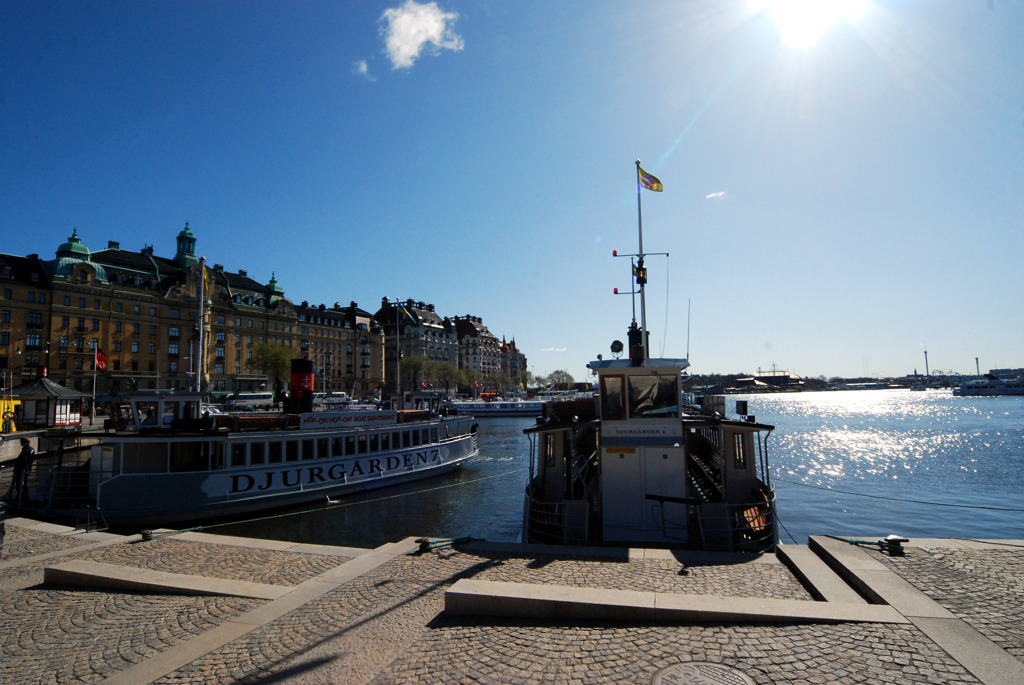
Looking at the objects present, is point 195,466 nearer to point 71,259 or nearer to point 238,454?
point 238,454

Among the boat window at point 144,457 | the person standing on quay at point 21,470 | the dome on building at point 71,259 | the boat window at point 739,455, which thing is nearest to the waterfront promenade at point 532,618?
the boat window at point 739,455

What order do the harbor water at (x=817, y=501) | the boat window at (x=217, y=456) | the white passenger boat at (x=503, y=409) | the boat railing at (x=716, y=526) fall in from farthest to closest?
the white passenger boat at (x=503, y=409)
the boat window at (x=217, y=456)
the harbor water at (x=817, y=501)
the boat railing at (x=716, y=526)

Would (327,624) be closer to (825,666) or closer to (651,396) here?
(825,666)

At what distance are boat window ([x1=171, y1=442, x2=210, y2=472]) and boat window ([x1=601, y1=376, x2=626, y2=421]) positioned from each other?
17.6 metres

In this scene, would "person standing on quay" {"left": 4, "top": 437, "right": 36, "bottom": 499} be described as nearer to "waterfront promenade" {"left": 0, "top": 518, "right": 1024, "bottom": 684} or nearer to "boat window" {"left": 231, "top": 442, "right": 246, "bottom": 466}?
"boat window" {"left": 231, "top": 442, "right": 246, "bottom": 466}

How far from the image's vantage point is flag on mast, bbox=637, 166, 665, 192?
843 inches

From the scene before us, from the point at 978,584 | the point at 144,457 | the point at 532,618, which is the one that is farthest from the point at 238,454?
the point at 978,584

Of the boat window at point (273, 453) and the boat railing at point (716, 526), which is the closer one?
the boat railing at point (716, 526)

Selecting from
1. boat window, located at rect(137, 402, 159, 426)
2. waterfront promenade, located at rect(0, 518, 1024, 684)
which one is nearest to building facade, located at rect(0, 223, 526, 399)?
boat window, located at rect(137, 402, 159, 426)

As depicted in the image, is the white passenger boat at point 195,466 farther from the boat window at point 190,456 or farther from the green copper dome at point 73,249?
the green copper dome at point 73,249

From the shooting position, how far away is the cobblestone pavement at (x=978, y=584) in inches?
287

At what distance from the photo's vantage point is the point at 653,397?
52.4 feet

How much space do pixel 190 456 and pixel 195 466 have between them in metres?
0.47

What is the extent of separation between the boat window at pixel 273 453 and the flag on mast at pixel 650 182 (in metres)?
20.0
